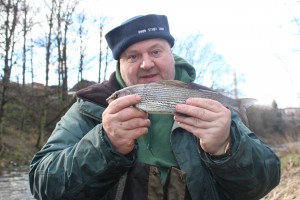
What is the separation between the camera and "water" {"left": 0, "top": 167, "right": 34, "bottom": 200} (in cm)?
1204

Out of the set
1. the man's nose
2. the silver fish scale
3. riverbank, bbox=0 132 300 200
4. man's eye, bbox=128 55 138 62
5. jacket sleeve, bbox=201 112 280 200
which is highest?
man's eye, bbox=128 55 138 62

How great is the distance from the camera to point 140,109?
2.46 metres

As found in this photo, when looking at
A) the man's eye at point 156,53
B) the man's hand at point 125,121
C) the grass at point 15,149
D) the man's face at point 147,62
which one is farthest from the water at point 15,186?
the man's hand at point 125,121

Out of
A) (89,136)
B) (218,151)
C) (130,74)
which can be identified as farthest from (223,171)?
(130,74)

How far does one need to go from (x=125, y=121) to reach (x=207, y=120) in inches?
19.9

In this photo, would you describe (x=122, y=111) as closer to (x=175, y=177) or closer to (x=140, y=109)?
(x=140, y=109)

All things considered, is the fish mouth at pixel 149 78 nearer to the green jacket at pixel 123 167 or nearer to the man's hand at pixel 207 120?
the green jacket at pixel 123 167

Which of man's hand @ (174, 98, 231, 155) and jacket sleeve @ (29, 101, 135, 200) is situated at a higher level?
man's hand @ (174, 98, 231, 155)

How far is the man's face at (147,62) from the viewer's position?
3.09 meters

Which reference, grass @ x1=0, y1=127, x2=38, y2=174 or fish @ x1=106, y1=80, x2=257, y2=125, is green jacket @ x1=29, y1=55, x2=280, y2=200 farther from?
grass @ x1=0, y1=127, x2=38, y2=174

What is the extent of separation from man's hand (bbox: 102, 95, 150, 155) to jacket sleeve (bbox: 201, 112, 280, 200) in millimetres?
478

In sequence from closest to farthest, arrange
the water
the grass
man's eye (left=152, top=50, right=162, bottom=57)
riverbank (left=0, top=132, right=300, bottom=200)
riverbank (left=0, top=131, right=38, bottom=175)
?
man's eye (left=152, top=50, right=162, bottom=57), riverbank (left=0, top=132, right=300, bottom=200), the water, riverbank (left=0, top=131, right=38, bottom=175), the grass

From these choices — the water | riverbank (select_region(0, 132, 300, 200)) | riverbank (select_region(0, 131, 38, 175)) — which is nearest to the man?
riverbank (select_region(0, 132, 300, 200))

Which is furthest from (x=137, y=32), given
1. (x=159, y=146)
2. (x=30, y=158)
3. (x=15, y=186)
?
(x=30, y=158)
